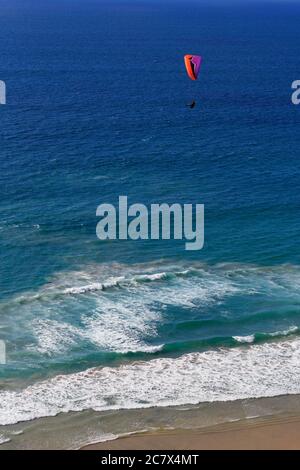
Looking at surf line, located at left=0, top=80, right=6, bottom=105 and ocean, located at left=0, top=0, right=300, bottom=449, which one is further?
surf line, located at left=0, top=80, right=6, bottom=105

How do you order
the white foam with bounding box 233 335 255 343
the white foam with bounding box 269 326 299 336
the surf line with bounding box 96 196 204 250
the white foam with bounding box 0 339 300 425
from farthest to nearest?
the surf line with bounding box 96 196 204 250
the white foam with bounding box 269 326 299 336
the white foam with bounding box 233 335 255 343
the white foam with bounding box 0 339 300 425

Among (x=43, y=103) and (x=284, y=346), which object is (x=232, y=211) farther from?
(x=43, y=103)

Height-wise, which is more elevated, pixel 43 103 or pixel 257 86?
pixel 257 86

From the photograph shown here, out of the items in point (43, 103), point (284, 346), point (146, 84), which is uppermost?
point (146, 84)

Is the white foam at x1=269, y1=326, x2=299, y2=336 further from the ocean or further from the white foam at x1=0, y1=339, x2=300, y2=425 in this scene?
the white foam at x1=0, y1=339, x2=300, y2=425

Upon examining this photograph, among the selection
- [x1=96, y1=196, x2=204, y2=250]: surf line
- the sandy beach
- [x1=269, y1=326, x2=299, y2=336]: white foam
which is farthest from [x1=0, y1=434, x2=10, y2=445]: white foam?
[x1=96, y1=196, x2=204, y2=250]: surf line
